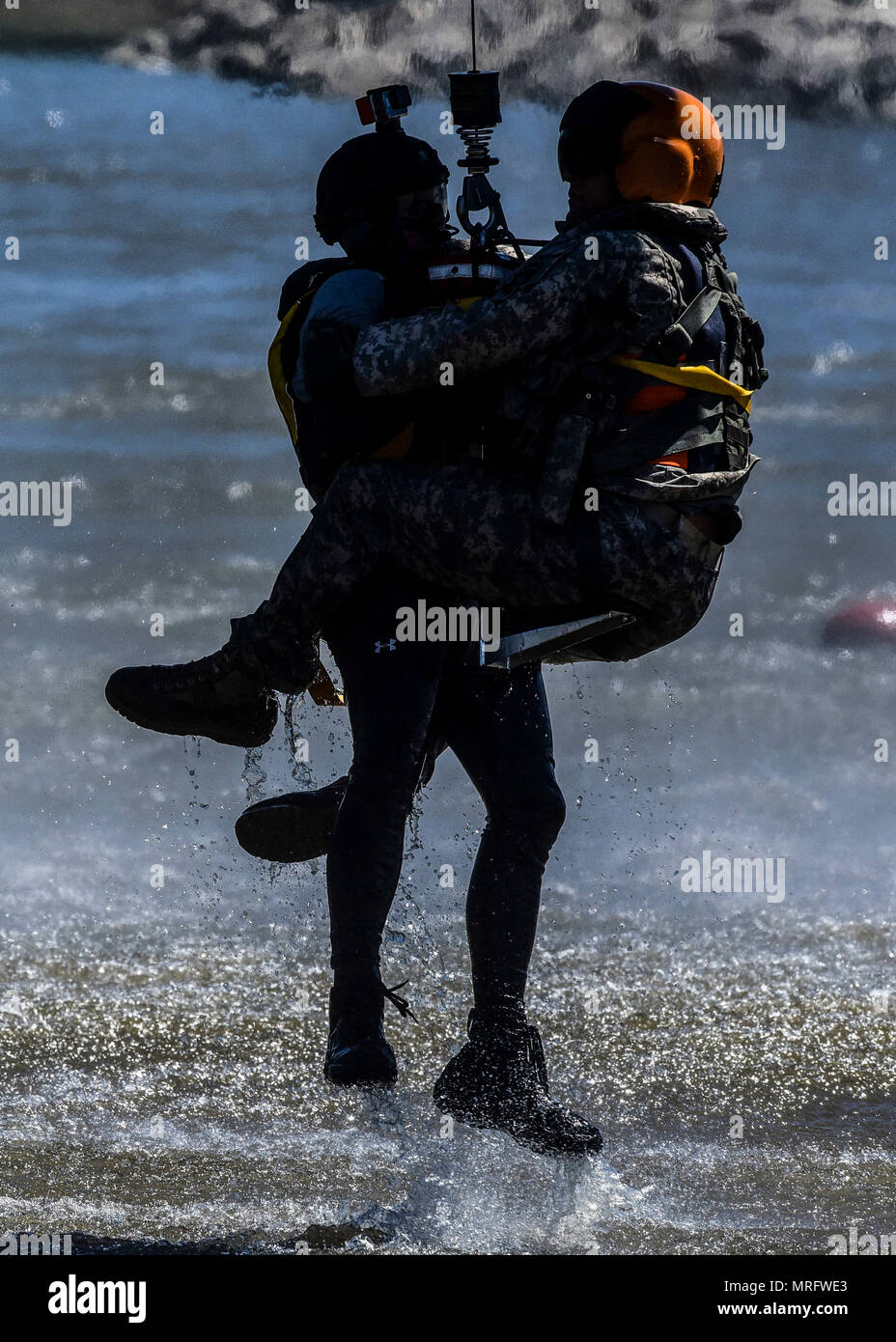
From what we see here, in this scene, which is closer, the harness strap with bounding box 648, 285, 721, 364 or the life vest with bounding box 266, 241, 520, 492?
the harness strap with bounding box 648, 285, 721, 364

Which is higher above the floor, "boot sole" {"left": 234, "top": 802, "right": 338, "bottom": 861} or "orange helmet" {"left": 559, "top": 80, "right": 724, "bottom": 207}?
"orange helmet" {"left": 559, "top": 80, "right": 724, "bottom": 207}

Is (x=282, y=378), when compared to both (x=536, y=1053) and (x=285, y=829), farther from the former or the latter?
(x=536, y=1053)

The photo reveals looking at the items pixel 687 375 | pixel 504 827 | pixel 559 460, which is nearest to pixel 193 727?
pixel 504 827

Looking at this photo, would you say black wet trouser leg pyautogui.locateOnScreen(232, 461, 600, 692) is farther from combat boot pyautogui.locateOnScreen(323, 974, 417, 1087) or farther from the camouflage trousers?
combat boot pyautogui.locateOnScreen(323, 974, 417, 1087)

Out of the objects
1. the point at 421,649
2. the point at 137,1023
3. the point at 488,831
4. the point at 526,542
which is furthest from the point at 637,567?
the point at 137,1023

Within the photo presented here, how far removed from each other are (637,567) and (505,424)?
649mm

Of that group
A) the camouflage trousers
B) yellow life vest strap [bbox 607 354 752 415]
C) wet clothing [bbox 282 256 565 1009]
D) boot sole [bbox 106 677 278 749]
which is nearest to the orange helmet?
yellow life vest strap [bbox 607 354 752 415]

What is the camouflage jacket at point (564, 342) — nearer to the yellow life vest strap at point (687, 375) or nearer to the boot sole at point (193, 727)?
the yellow life vest strap at point (687, 375)

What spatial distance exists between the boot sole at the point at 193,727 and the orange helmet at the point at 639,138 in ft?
7.71

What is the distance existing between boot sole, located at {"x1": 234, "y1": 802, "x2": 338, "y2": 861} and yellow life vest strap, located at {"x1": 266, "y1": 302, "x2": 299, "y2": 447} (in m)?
1.36

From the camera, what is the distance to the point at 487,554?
5762mm

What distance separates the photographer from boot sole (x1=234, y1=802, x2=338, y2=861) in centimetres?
647

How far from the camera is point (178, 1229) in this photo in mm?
6777

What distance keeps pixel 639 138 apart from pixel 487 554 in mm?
1466
